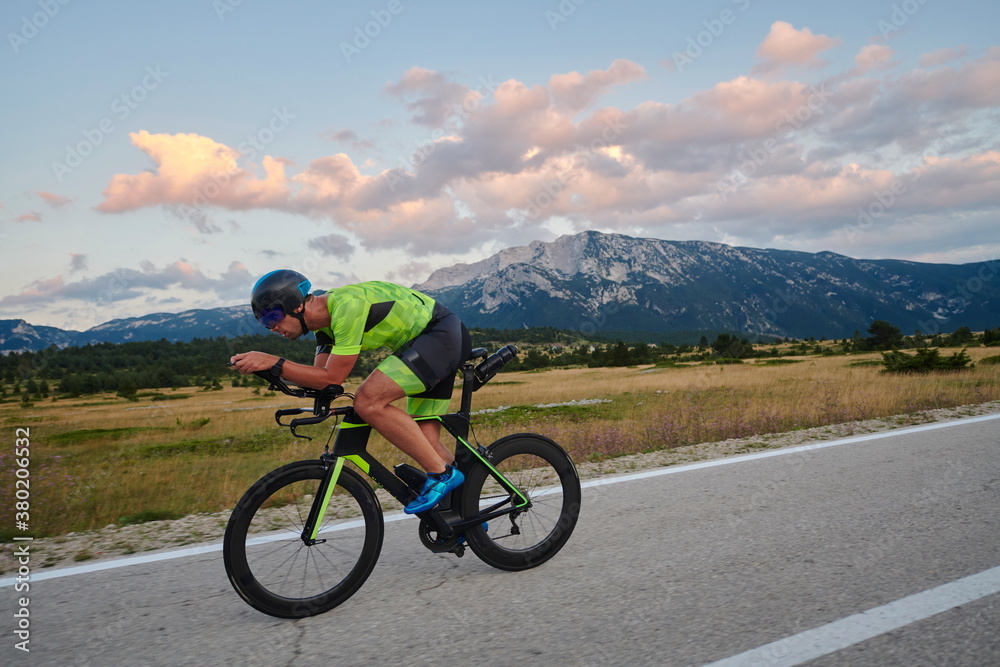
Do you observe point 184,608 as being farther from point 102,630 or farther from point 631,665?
point 631,665

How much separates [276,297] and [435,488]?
4.60 ft

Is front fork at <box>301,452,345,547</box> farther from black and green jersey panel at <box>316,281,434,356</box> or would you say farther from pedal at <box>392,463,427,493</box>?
black and green jersey panel at <box>316,281,434,356</box>

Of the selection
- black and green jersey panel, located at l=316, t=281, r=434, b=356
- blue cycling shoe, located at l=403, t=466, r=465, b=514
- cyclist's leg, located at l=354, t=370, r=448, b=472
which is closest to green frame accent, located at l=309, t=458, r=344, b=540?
cyclist's leg, located at l=354, t=370, r=448, b=472

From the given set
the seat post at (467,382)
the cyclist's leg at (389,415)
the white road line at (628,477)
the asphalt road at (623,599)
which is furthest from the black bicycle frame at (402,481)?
the white road line at (628,477)

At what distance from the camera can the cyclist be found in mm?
3088

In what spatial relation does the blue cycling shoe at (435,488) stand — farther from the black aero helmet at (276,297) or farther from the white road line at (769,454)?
the white road line at (769,454)

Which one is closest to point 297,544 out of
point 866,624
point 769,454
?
point 866,624

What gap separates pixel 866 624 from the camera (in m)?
2.59

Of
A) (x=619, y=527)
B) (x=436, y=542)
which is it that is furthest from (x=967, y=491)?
(x=436, y=542)

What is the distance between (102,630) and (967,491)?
6.03 metres

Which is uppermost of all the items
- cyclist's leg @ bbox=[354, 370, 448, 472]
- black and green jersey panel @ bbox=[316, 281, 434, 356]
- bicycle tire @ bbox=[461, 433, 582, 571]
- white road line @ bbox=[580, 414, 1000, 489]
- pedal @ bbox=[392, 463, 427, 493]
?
black and green jersey panel @ bbox=[316, 281, 434, 356]

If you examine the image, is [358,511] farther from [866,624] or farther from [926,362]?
[926,362]

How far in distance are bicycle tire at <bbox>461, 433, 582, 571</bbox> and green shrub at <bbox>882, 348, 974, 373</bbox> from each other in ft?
76.2

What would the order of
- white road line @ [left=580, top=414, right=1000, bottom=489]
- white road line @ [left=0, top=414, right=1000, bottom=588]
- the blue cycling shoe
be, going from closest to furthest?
1. the blue cycling shoe
2. white road line @ [left=0, top=414, right=1000, bottom=588]
3. white road line @ [left=580, top=414, right=1000, bottom=489]
